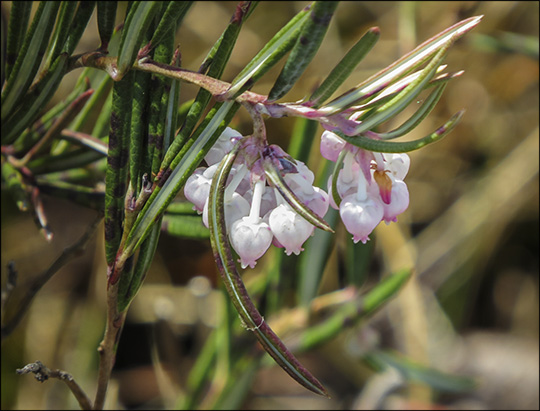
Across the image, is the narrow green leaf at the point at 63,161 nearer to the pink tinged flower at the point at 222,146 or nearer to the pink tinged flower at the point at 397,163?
the pink tinged flower at the point at 222,146

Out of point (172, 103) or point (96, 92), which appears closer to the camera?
point (172, 103)

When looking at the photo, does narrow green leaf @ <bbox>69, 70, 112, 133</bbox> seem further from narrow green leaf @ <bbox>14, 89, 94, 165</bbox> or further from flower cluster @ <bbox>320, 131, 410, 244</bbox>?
flower cluster @ <bbox>320, 131, 410, 244</bbox>

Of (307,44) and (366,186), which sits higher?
(307,44)

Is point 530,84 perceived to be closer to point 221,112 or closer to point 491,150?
point 491,150

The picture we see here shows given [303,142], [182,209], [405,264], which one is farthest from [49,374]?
[405,264]

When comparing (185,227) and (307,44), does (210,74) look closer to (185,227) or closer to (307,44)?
(307,44)

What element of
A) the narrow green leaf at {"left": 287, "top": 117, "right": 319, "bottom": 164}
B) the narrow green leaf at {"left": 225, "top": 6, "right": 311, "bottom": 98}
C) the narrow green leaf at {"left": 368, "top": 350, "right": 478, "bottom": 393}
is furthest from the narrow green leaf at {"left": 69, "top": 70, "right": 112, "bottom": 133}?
the narrow green leaf at {"left": 368, "top": 350, "right": 478, "bottom": 393}

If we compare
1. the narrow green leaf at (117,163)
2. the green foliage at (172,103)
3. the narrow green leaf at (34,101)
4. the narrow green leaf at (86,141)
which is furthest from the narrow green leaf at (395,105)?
the narrow green leaf at (86,141)
